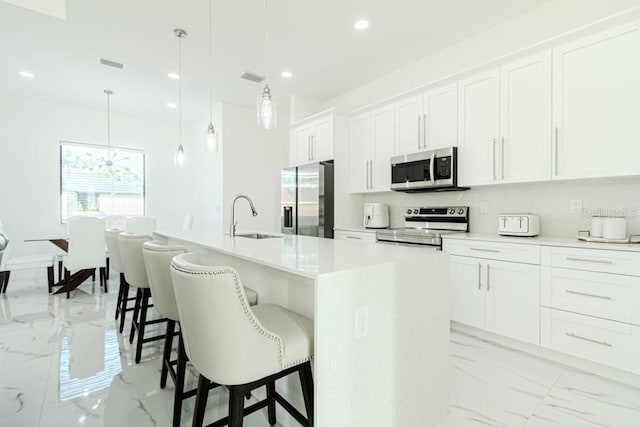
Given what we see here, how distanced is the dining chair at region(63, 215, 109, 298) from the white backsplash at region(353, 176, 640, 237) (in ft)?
14.2

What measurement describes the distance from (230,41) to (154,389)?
3271mm

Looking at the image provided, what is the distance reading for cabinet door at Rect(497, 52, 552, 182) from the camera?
250 cm

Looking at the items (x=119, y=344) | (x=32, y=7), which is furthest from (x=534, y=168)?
(x=32, y=7)

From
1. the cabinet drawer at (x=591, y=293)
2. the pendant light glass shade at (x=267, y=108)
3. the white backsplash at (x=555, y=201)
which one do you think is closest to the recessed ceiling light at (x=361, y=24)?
the pendant light glass shade at (x=267, y=108)

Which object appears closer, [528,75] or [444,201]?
[528,75]

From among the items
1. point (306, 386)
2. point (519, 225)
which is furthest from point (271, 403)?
point (519, 225)

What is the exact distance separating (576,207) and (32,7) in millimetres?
5179

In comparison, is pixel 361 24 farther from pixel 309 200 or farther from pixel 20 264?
pixel 20 264

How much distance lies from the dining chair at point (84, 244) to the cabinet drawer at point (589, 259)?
16.4ft

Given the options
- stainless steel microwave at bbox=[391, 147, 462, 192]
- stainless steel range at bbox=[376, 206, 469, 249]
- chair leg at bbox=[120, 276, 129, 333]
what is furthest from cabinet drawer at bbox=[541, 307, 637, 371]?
chair leg at bbox=[120, 276, 129, 333]

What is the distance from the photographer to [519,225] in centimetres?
261

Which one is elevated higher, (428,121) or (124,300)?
(428,121)

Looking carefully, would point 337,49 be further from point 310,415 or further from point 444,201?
point 310,415

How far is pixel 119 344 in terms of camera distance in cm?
259
